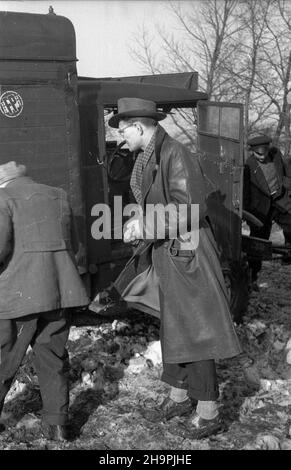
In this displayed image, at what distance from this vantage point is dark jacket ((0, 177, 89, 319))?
3186 mm

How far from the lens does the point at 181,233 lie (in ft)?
10.7

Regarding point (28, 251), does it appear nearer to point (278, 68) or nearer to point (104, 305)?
point (104, 305)

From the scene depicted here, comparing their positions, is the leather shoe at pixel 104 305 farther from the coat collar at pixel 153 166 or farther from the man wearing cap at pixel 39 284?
the coat collar at pixel 153 166

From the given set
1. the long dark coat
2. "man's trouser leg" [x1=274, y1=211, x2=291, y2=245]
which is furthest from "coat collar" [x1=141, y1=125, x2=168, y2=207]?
"man's trouser leg" [x1=274, y1=211, x2=291, y2=245]

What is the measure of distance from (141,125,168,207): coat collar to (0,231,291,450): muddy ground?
138 centimetres

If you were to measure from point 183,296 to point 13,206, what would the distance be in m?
0.98

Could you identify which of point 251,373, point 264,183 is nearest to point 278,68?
point 264,183

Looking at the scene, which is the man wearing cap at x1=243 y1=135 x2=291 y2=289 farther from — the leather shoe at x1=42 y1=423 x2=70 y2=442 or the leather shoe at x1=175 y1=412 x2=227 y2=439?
→ the leather shoe at x1=42 y1=423 x2=70 y2=442

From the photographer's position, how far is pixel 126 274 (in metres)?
3.53

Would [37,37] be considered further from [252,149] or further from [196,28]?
[196,28]

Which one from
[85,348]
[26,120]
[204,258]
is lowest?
[85,348]

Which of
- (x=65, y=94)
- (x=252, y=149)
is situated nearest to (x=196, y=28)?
(x=252, y=149)

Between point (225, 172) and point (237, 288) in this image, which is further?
point (237, 288)

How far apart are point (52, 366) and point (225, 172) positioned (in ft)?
8.31
